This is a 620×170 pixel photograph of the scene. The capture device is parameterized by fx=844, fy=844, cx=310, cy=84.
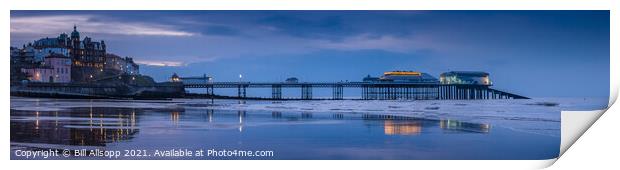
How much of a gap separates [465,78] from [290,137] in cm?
612

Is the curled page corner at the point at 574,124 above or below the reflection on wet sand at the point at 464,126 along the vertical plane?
above

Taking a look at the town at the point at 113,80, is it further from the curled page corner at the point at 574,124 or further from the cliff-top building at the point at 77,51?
the curled page corner at the point at 574,124

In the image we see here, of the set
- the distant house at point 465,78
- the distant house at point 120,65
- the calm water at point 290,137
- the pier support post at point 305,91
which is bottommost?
the calm water at point 290,137

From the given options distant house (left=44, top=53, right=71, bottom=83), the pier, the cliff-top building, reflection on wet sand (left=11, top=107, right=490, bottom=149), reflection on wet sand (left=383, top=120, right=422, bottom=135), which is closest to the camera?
reflection on wet sand (left=11, top=107, right=490, bottom=149)

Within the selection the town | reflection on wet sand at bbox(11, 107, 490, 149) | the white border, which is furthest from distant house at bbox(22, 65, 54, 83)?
the white border

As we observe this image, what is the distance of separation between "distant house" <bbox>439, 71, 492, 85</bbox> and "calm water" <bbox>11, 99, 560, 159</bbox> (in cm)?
229

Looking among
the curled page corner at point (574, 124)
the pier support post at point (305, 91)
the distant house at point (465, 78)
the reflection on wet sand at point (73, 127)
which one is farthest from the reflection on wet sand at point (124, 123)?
the pier support post at point (305, 91)

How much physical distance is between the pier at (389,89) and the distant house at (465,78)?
36 centimetres

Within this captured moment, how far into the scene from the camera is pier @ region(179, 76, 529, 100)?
15.2 m

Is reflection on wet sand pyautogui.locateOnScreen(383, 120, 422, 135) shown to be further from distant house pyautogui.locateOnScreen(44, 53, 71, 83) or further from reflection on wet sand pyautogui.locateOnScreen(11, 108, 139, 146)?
distant house pyautogui.locateOnScreen(44, 53, 71, 83)

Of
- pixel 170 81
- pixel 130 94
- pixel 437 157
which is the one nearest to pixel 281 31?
pixel 170 81

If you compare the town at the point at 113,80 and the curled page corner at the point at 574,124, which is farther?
the town at the point at 113,80

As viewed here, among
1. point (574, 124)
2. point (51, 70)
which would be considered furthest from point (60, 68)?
point (574, 124)

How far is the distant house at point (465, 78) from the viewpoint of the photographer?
Result: 13453 millimetres
